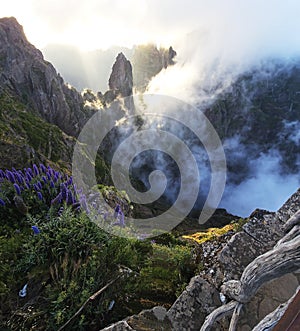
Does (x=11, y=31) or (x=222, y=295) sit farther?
(x=11, y=31)

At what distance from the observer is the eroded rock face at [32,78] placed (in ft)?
241

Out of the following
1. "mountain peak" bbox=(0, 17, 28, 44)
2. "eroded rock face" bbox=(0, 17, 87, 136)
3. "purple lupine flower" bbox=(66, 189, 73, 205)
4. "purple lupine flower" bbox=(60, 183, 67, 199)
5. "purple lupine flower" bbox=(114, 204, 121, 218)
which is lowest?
"purple lupine flower" bbox=(114, 204, 121, 218)

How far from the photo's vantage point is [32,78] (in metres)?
77.9

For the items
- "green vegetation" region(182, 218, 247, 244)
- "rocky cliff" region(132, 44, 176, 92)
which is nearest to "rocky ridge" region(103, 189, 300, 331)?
"green vegetation" region(182, 218, 247, 244)

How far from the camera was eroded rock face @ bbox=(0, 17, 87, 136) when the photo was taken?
73312 millimetres

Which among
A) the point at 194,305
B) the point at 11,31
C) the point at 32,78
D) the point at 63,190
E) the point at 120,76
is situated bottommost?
the point at 194,305

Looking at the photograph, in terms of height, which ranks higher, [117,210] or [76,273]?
[117,210]

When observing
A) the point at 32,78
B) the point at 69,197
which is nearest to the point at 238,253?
the point at 69,197

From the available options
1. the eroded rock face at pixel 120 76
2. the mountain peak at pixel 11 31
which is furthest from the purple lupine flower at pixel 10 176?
the eroded rock face at pixel 120 76

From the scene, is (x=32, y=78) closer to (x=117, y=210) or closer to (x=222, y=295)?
(x=117, y=210)

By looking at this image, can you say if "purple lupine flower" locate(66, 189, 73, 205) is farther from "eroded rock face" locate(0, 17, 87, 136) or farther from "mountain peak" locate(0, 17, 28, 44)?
"mountain peak" locate(0, 17, 28, 44)

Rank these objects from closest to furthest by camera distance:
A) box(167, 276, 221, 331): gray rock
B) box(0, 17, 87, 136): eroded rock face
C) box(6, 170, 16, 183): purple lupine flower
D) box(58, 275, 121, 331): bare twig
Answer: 1. box(58, 275, 121, 331): bare twig
2. box(167, 276, 221, 331): gray rock
3. box(6, 170, 16, 183): purple lupine flower
4. box(0, 17, 87, 136): eroded rock face

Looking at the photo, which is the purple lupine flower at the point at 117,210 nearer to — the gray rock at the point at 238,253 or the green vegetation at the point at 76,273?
the green vegetation at the point at 76,273

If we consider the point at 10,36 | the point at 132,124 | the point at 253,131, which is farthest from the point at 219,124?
the point at 10,36
